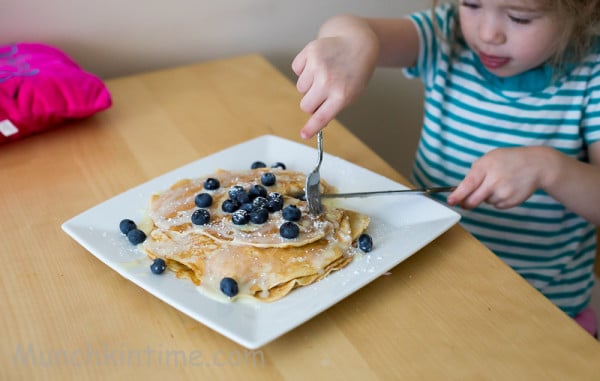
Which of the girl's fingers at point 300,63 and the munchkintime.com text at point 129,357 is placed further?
the girl's fingers at point 300,63

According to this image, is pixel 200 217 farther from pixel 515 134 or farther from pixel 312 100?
pixel 515 134

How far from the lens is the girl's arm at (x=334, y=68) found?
0.77m

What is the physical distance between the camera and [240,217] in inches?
27.1

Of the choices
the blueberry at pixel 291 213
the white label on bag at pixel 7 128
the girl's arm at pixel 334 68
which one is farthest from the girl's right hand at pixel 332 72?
the white label on bag at pixel 7 128

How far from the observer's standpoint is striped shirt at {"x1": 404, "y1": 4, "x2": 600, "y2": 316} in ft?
3.43

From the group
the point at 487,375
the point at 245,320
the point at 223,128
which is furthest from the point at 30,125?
the point at 487,375

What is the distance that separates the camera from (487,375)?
1.79ft

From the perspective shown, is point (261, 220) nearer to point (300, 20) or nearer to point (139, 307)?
point (139, 307)

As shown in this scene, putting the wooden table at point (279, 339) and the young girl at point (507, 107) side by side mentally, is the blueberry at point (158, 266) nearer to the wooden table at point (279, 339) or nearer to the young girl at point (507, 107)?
the wooden table at point (279, 339)

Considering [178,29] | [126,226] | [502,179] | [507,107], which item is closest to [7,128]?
[126,226]

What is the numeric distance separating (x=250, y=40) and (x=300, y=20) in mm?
130

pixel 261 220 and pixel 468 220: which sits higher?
pixel 261 220

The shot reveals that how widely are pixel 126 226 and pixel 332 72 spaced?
345mm

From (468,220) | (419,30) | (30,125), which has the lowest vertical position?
(468,220)
